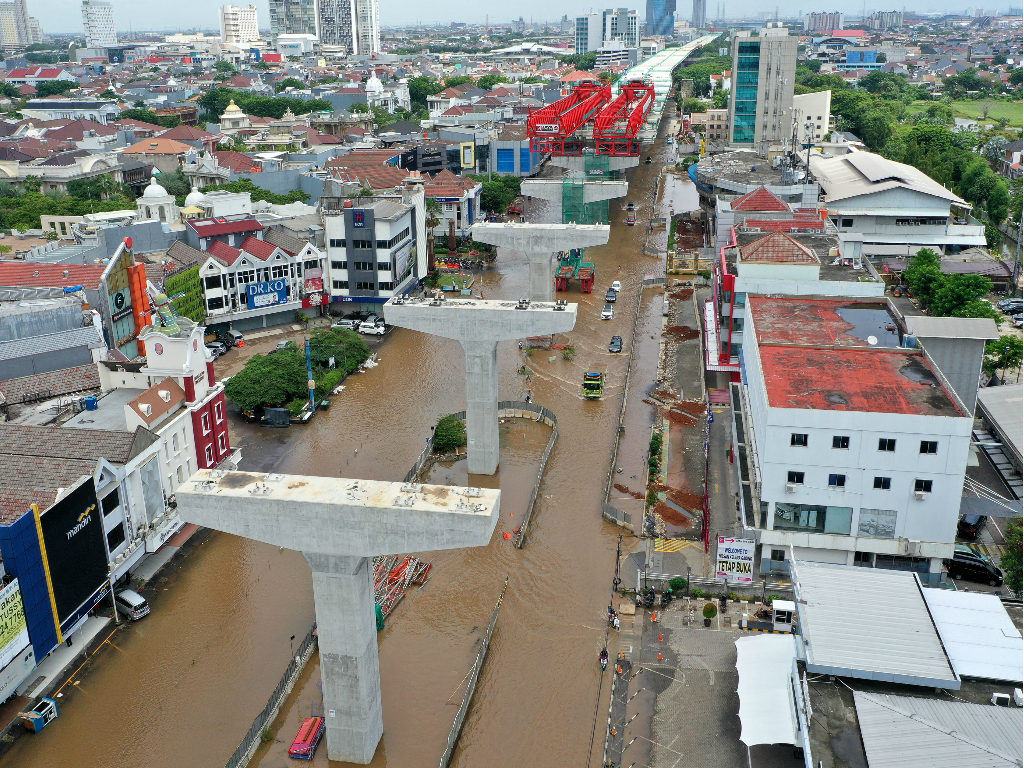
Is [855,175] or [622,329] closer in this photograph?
[622,329]

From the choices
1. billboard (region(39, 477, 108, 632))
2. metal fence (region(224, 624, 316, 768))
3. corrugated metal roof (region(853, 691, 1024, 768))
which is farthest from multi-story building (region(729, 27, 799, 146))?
corrugated metal roof (region(853, 691, 1024, 768))

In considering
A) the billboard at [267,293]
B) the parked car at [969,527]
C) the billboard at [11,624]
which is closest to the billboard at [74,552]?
the billboard at [11,624]

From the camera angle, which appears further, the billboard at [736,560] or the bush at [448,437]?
the bush at [448,437]

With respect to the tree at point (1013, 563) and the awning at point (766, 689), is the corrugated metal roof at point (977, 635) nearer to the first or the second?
the awning at point (766, 689)

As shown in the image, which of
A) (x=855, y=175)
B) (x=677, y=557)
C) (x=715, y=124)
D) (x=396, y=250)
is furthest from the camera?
(x=715, y=124)

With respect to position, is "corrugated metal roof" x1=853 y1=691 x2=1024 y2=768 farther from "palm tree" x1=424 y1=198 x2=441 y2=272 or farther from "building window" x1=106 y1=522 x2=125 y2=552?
"palm tree" x1=424 y1=198 x2=441 y2=272

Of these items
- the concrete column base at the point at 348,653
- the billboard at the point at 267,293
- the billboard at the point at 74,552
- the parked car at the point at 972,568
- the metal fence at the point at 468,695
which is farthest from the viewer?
the billboard at the point at 267,293

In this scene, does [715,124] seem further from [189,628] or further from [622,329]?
[189,628]

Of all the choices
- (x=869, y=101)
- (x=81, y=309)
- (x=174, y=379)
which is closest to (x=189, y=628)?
(x=174, y=379)
